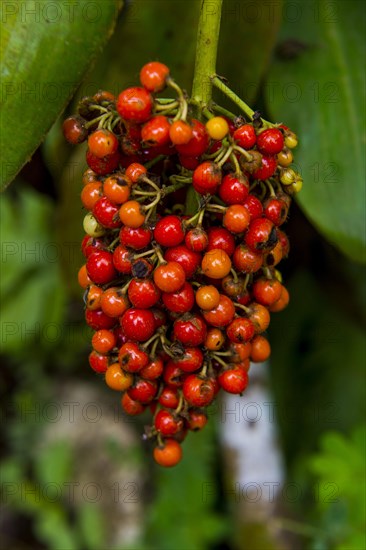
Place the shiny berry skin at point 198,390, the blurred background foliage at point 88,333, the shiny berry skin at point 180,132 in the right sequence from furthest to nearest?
the blurred background foliage at point 88,333 → the shiny berry skin at point 198,390 → the shiny berry skin at point 180,132

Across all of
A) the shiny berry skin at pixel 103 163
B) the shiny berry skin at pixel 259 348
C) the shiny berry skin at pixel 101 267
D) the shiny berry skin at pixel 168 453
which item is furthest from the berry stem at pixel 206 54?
the shiny berry skin at pixel 168 453

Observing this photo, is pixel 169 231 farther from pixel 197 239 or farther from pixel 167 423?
pixel 167 423

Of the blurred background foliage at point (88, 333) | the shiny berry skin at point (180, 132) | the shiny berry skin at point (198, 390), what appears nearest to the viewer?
the shiny berry skin at point (180, 132)

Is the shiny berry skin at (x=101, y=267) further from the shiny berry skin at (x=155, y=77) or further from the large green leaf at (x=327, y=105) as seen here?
the large green leaf at (x=327, y=105)

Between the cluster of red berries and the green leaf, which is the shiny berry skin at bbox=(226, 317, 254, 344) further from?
the green leaf

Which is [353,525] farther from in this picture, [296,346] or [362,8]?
[362,8]

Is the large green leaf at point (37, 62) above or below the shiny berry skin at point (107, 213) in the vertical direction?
above

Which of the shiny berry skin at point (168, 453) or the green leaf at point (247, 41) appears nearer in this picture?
the shiny berry skin at point (168, 453)

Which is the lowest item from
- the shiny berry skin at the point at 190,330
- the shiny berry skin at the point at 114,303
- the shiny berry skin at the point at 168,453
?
the shiny berry skin at the point at 168,453

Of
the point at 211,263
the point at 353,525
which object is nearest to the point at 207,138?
the point at 211,263

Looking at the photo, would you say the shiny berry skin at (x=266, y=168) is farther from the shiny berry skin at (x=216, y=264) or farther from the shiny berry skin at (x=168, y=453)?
the shiny berry skin at (x=168, y=453)
